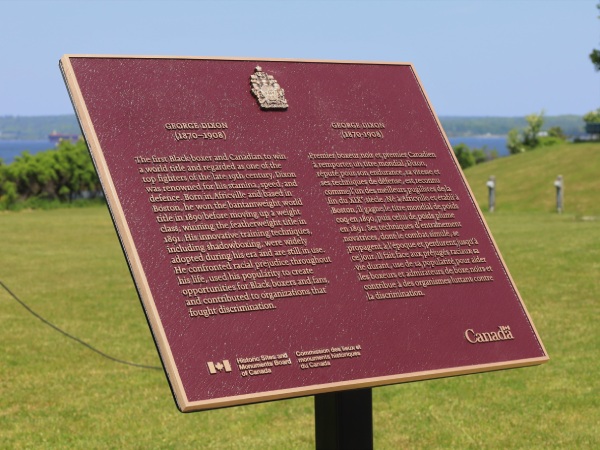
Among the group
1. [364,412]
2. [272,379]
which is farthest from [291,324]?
[364,412]

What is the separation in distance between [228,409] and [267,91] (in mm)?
3334

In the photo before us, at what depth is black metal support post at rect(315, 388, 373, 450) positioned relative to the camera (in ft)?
15.0

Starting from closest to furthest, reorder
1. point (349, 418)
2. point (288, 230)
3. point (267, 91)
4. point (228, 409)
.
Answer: point (288, 230)
point (349, 418)
point (267, 91)
point (228, 409)

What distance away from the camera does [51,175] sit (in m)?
31.1

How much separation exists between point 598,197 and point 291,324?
23526 millimetres

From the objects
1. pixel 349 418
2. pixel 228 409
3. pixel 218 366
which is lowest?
pixel 349 418

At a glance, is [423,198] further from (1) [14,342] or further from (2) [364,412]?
(1) [14,342]

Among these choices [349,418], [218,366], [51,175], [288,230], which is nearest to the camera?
[218,366]

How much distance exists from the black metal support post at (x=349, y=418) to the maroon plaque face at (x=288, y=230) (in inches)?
14.2

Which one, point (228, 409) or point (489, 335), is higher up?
point (228, 409)

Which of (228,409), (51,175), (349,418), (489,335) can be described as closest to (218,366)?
(349,418)

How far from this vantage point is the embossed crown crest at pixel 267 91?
4.70 meters

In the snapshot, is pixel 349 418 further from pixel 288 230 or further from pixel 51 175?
pixel 51 175

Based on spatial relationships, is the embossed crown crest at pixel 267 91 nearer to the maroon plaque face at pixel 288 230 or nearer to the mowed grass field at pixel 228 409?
the maroon plaque face at pixel 288 230
